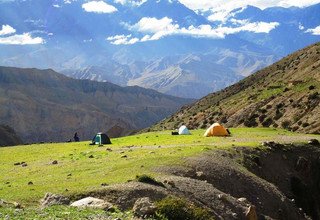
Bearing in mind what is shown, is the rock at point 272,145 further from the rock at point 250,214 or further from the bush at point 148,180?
Answer: the bush at point 148,180

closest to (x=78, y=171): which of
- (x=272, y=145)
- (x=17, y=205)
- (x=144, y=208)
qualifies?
(x=17, y=205)

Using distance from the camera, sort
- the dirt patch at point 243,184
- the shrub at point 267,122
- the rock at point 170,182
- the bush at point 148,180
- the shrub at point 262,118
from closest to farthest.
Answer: the dirt patch at point 243,184, the bush at point 148,180, the rock at point 170,182, the shrub at point 267,122, the shrub at point 262,118

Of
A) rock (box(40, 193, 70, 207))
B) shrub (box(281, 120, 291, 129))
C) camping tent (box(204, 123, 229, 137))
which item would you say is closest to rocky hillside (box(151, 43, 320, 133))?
shrub (box(281, 120, 291, 129))

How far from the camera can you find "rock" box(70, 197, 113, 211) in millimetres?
23984

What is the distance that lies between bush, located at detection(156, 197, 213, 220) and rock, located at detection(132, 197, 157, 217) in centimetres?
30

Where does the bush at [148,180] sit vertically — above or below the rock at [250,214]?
above

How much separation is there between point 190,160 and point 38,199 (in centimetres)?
1510

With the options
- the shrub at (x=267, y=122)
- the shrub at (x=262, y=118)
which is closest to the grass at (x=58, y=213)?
the shrub at (x=267, y=122)

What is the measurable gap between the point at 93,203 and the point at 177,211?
4.07m

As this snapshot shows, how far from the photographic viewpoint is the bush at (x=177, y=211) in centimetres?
2367

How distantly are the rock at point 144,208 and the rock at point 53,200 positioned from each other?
12.6 feet

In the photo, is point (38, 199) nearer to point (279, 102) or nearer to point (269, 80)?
point (279, 102)

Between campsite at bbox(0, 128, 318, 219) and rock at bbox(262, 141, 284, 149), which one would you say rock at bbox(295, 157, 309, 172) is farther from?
campsite at bbox(0, 128, 318, 219)

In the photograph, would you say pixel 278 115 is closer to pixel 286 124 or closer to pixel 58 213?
pixel 286 124
